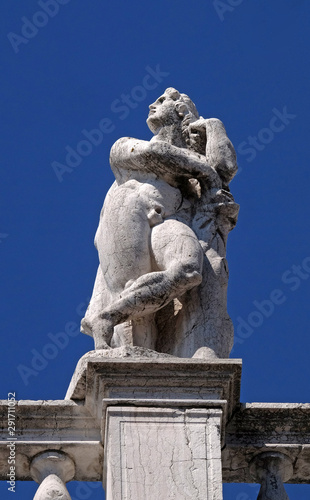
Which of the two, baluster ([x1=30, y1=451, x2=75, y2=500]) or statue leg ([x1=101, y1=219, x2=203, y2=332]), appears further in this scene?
statue leg ([x1=101, y1=219, x2=203, y2=332])

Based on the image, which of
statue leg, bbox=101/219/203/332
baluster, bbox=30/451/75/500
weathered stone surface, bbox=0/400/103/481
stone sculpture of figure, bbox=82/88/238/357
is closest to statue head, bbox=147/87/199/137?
stone sculpture of figure, bbox=82/88/238/357

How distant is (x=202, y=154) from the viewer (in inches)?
627

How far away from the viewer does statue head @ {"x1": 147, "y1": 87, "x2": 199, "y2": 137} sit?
16.1 metres

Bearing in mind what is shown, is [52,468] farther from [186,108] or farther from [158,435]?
[186,108]

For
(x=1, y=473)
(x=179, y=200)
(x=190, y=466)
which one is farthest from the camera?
(x=179, y=200)

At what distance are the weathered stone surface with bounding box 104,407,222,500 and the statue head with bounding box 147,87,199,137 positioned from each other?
131 inches

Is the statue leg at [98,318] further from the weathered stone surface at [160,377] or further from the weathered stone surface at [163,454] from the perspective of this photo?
the weathered stone surface at [163,454]

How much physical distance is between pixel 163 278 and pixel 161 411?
1.28 m

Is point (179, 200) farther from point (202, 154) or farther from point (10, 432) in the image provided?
point (10, 432)

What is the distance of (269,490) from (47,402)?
1.92m

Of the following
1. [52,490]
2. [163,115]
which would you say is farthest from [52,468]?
[163,115]

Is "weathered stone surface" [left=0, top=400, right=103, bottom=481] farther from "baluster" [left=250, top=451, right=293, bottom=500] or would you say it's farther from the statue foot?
"baluster" [left=250, top=451, right=293, bottom=500]

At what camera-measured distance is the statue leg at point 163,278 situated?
14.4 m

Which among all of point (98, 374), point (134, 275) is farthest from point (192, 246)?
point (98, 374)
